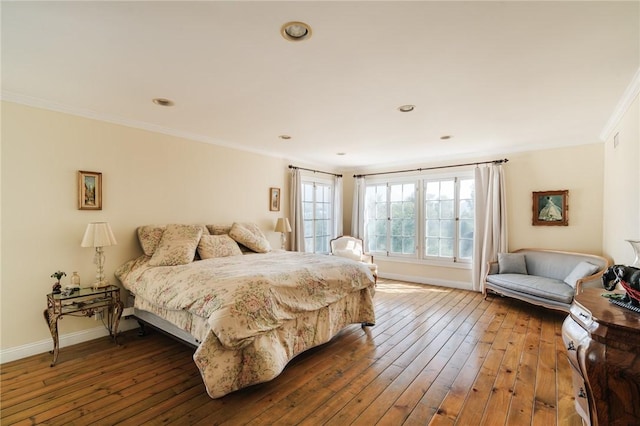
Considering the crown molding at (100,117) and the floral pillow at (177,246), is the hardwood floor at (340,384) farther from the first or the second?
the crown molding at (100,117)

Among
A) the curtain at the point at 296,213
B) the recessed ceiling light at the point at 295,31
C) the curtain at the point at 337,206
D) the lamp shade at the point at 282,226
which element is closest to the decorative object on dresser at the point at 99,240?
the lamp shade at the point at 282,226

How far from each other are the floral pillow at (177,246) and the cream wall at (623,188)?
167 inches

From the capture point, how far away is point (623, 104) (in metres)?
2.76

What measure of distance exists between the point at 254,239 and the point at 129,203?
5.11 feet

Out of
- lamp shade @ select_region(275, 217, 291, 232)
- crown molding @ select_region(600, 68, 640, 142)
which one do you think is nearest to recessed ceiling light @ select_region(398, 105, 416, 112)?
crown molding @ select_region(600, 68, 640, 142)

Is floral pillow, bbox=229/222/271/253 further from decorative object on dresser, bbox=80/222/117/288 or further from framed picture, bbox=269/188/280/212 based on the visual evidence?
decorative object on dresser, bbox=80/222/117/288

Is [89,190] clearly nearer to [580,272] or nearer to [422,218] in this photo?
[422,218]

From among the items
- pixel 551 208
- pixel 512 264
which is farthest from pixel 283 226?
pixel 551 208

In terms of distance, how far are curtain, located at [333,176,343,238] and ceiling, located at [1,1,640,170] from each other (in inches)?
109

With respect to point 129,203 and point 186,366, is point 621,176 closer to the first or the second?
point 186,366

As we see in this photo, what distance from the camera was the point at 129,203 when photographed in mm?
3334

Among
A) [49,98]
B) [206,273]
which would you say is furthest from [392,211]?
[49,98]

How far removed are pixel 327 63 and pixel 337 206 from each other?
4.39 meters

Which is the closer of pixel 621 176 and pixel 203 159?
pixel 621 176
